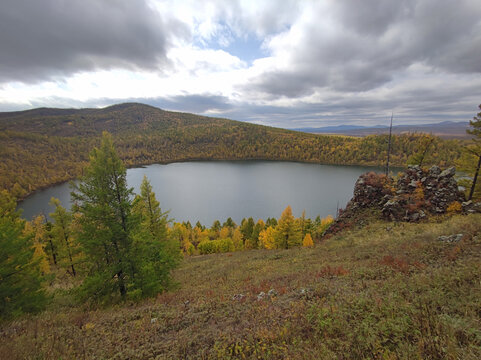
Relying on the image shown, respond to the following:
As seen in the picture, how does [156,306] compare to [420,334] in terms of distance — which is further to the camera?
[156,306]

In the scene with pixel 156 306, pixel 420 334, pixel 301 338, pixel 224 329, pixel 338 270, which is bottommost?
pixel 156 306

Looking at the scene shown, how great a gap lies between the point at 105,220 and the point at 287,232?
77.8 feet

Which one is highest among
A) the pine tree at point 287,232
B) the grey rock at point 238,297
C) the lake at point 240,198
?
the grey rock at point 238,297

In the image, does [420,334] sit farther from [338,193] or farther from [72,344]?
[338,193]

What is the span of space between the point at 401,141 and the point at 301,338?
215336 mm

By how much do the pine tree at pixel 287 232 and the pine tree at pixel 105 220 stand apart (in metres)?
21.8

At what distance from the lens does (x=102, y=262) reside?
10.7 m

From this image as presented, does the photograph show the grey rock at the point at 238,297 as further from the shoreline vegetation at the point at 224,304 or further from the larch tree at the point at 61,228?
the larch tree at the point at 61,228

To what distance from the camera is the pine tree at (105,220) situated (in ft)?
33.1

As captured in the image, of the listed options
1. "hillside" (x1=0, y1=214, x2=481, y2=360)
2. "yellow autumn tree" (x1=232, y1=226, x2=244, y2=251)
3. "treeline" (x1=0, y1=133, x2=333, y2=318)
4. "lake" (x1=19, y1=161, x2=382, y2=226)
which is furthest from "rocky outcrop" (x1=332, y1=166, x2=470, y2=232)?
"lake" (x1=19, y1=161, x2=382, y2=226)

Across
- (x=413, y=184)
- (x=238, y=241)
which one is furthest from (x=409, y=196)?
(x=238, y=241)

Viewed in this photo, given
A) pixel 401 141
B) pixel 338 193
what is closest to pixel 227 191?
pixel 338 193

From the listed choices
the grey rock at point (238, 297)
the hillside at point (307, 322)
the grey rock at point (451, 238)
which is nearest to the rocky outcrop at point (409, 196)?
the grey rock at point (451, 238)

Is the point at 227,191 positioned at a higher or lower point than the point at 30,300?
lower
